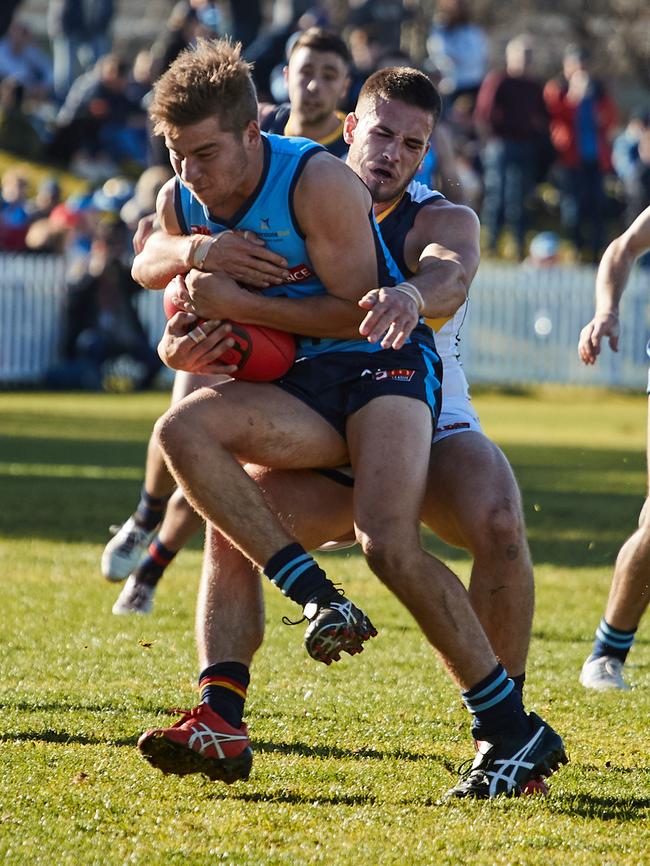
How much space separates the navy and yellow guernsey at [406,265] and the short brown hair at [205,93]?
28.1 inches

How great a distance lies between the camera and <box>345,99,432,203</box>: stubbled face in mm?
5387

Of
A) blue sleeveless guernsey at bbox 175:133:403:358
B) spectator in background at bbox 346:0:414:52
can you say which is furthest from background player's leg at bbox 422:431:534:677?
spectator in background at bbox 346:0:414:52

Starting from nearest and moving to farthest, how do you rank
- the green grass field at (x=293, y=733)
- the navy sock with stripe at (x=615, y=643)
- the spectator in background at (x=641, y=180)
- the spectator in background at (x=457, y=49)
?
1. the green grass field at (x=293, y=733)
2. the navy sock with stripe at (x=615, y=643)
3. the spectator in background at (x=457, y=49)
4. the spectator in background at (x=641, y=180)

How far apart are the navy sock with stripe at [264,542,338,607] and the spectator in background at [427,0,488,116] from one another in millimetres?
19836

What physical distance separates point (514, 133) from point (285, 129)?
566 inches

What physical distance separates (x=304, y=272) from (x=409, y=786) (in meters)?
1.57

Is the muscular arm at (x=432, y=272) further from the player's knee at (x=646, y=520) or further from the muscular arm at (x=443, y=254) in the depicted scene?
the player's knee at (x=646, y=520)

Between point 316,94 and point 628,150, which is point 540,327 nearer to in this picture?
point 628,150

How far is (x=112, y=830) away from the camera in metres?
4.21

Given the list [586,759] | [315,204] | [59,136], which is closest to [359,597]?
[586,759]

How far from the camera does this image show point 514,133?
21.8 m

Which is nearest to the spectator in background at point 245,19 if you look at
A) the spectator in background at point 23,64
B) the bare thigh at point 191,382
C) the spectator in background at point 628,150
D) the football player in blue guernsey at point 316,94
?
the spectator in background at point 23,64

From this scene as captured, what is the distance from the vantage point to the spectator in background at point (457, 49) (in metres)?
24.2

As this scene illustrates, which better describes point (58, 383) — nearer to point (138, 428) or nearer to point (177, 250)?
point (138, 428)
